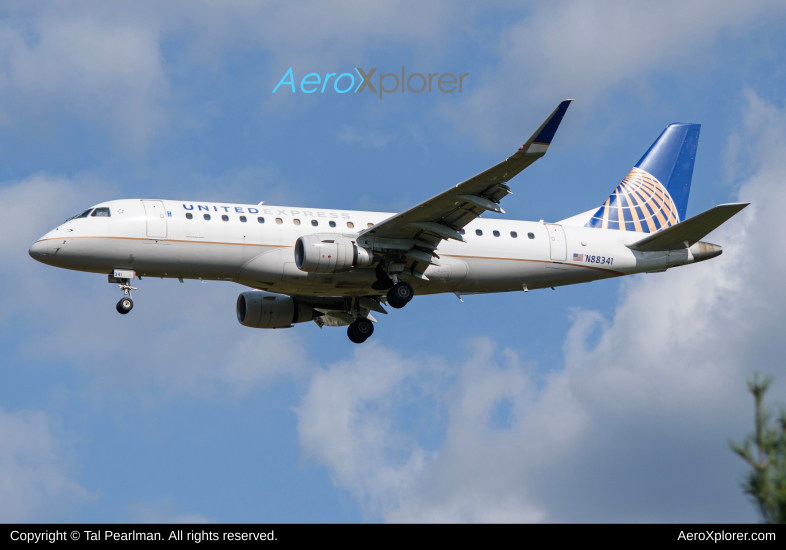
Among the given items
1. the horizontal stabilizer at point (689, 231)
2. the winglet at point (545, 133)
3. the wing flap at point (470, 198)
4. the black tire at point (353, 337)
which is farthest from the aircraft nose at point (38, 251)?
the horizontal stabilizer at point (689, 231)

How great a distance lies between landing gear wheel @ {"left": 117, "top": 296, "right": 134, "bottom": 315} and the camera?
3288 cm

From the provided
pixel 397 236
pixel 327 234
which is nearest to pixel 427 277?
pixel 397 236

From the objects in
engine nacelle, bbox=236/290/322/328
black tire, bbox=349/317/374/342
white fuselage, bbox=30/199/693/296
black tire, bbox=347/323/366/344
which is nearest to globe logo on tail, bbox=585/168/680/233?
white fuselage, bbox=30/199/693/296

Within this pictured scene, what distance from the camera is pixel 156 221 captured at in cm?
3275

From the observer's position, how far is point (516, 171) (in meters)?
29.6

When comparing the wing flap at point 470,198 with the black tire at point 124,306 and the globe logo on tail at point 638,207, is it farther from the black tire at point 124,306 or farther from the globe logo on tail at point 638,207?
the globe logo on tail at point 638,207

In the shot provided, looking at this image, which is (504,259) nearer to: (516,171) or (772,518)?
(516,171)

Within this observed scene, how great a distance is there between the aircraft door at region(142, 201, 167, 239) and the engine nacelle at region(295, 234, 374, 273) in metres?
4.74

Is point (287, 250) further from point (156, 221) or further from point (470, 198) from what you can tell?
point (470, 198)

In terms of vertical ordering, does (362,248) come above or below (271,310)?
below

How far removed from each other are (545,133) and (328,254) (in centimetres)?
913

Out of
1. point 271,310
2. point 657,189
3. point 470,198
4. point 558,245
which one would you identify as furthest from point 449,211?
point 657,189

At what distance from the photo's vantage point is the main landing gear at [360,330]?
39.0m
